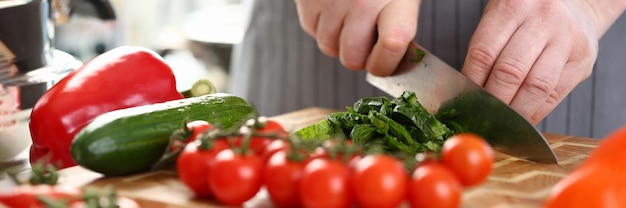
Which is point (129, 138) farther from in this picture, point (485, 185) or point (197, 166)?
point (485, 185)

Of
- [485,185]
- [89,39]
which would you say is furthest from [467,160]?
[89,39]

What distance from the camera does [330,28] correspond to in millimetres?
1655

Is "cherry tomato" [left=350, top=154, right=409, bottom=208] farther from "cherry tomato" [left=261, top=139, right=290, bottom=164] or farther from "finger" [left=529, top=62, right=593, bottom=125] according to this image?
"finger" [left=529, top=62, right=593, bottom=125]

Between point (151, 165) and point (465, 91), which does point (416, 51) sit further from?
point (151, 165)

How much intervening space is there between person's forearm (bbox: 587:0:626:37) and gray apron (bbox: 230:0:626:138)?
20cm

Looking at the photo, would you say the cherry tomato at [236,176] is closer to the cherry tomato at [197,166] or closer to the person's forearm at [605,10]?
the cherry tomato at [197,166]

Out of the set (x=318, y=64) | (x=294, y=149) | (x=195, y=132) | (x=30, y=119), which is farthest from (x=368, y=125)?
(x=318, y=64)

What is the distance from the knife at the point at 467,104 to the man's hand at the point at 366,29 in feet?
0.12

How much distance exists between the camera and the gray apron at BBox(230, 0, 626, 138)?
1842mm

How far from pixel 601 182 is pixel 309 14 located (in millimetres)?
913

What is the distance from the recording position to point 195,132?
1.20m

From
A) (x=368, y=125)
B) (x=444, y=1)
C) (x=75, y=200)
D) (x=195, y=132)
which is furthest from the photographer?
(x=444, y=1)

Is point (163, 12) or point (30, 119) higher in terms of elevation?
point (30, 119)

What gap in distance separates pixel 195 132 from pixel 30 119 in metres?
0.33
